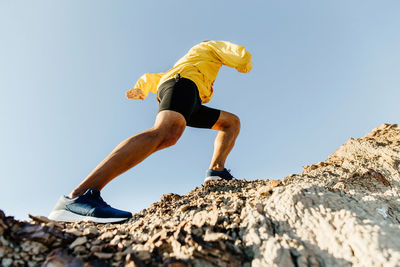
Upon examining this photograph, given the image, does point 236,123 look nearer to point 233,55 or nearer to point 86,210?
point 233,55

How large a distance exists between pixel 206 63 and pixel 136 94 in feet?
3.55

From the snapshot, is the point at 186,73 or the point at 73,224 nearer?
the point at 73,224

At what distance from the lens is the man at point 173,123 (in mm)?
2027

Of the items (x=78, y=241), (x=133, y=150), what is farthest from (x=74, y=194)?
(x=78, y=241)

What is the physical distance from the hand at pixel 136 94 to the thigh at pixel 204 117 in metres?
0.78

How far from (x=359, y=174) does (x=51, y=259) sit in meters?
2.93

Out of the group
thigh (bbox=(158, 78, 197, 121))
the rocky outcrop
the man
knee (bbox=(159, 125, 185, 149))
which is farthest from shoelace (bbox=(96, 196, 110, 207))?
thigh (bbox=(158, 78, 197, 121))

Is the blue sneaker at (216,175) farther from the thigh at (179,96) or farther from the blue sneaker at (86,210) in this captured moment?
the blue sneaker at (86,210)

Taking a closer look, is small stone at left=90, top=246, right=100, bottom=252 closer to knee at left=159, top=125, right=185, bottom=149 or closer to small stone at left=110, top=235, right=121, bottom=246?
small stone at left=110, top=235, right=121, bottom=246

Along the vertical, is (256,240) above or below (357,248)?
above

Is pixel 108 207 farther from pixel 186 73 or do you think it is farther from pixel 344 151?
pixel 344 151

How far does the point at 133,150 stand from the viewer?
2172 mm

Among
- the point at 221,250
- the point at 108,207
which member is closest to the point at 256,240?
the point at 221,250

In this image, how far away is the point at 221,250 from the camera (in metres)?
1.25
